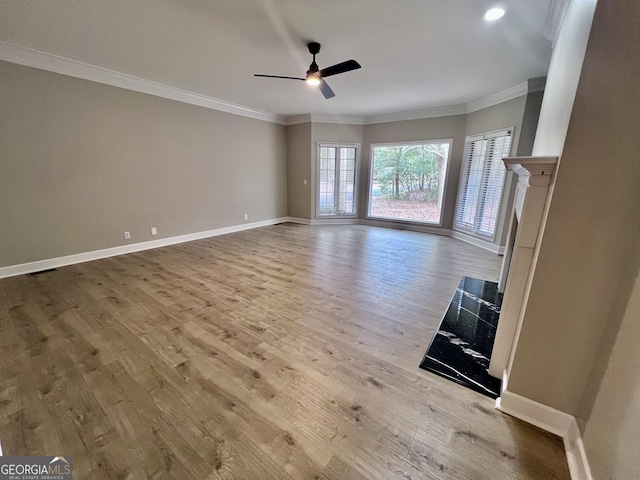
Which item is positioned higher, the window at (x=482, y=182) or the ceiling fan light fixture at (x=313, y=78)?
the ceiling fan light fixture at (x=313, y=78)

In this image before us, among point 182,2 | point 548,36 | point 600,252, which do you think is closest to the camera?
point 600,252

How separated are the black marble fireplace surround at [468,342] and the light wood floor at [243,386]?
0.10 meters

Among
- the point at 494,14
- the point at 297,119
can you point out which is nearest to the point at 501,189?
the point at 494,14

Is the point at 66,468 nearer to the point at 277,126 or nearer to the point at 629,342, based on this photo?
the point at 629,342

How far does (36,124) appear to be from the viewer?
3180mm

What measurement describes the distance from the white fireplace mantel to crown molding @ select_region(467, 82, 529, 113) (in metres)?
3.61

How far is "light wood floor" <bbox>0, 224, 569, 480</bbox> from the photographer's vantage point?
1208mm

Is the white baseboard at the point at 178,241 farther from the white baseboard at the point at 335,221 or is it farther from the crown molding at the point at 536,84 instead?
the crown molding at the point at 536,84

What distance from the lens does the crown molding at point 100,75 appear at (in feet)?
9.71

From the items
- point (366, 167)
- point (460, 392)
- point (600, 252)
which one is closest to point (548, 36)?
point (600, 252)

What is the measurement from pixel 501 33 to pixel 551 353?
304 cm

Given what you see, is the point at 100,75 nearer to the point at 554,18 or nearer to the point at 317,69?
the point at 317,69

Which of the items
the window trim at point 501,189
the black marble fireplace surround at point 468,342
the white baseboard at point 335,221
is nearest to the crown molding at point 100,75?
the white baseboard at point 335,221

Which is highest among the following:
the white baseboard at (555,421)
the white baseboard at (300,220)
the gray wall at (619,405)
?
the gray wall at (619,405)
